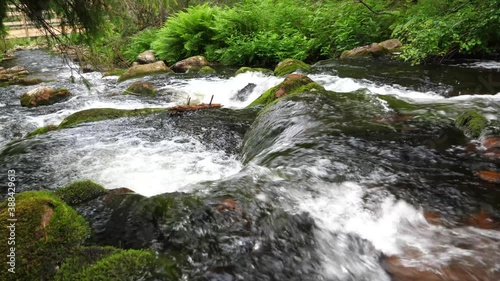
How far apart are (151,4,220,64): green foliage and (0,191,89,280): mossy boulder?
11.9m

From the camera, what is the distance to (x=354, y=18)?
10750 mm

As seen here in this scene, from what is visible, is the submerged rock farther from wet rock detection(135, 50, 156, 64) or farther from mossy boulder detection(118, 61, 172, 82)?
wet rock detection(135, 50, 156, 64)

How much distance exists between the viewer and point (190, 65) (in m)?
12.2

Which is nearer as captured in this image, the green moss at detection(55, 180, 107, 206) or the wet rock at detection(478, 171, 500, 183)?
the green moss at detection(55, 180, 107, 206)

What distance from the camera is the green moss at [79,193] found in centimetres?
236

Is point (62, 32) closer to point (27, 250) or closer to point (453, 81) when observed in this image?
point (27, 250)

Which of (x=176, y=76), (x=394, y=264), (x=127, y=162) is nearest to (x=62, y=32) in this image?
(x=127, y=162)

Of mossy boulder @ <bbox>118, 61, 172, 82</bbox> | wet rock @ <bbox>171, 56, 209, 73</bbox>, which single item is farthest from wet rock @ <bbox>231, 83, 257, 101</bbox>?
mossy boulder @ <bbox>118, 61, 172, 82</bbox>

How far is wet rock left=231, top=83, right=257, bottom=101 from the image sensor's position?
7.72 metres

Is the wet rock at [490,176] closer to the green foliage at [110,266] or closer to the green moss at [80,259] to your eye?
the green foliage at [110,266]

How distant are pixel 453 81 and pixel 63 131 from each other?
7.19 meters

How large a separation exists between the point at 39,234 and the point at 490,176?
11.3 ft

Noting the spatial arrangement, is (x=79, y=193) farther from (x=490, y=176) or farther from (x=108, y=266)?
(x=490, y=176)

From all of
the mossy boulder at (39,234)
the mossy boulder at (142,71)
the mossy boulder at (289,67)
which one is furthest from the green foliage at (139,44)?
the mossy boulder at (39,234)
